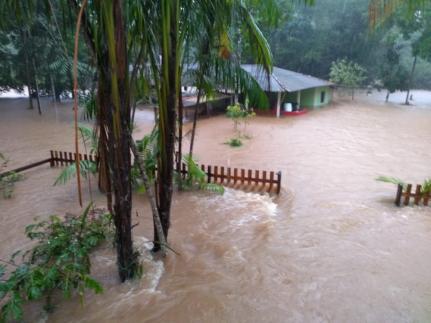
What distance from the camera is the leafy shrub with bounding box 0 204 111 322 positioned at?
346 centimetres

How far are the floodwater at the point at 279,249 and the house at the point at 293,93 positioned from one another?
7.62 metres

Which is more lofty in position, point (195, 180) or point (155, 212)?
point (155, 212)

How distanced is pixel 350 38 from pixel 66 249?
31.7 meters

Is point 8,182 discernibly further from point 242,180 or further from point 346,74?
point 346,74

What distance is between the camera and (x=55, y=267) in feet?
12.2

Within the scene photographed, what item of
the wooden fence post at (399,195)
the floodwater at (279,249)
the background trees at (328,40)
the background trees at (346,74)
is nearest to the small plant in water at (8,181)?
the floodwater at (279,249)

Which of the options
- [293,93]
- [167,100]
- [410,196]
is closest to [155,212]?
[167,100]

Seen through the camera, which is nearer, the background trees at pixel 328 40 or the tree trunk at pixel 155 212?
the tree trunk at pixel 155 212

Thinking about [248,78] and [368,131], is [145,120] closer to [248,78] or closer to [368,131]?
[368,131]

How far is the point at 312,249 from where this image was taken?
18.3 ft

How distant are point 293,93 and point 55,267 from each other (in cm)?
2020

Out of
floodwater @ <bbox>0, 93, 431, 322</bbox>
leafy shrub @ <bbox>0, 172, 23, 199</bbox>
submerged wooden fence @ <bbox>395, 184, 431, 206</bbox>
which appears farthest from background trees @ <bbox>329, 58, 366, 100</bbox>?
leafy shrub @ <bbox>0, 172, 23, 199</bbox>

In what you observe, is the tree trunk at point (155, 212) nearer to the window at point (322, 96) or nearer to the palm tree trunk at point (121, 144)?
the palm tree trunk at point (121, 144)

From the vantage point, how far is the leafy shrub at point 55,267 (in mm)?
3459
